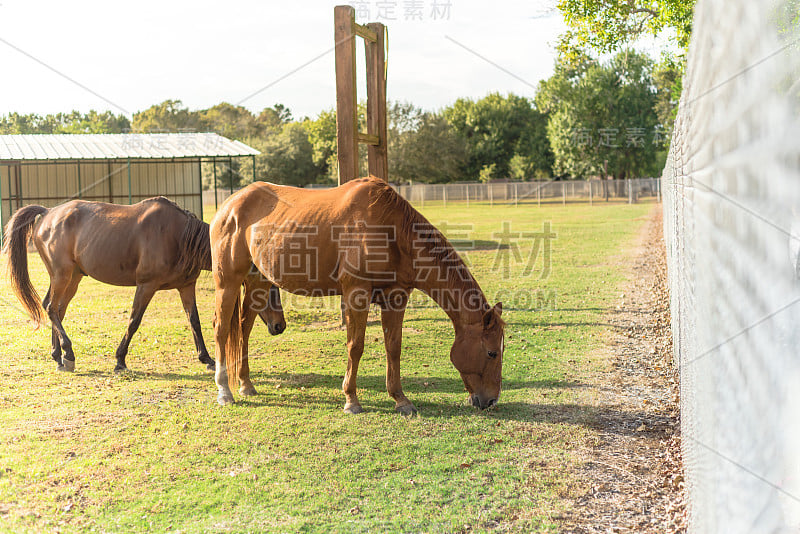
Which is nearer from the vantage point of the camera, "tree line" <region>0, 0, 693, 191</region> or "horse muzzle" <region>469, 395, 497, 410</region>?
"horse muzzle" <region>469, 395, 497, 410</region>

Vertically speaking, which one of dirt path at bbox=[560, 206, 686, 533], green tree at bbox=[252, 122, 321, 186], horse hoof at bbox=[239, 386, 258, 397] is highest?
green tree at bbox=[252, 122, 321, 186]

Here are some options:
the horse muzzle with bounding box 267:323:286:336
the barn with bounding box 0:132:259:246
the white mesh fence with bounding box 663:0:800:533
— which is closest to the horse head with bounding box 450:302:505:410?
the horse muzzle with bounding box 267:323:286:336

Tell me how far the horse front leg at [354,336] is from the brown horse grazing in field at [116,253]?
68.4 inches

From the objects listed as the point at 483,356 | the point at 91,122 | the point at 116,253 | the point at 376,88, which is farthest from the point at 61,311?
the point at 91,122

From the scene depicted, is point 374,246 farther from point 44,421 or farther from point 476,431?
Answer: point 44,421

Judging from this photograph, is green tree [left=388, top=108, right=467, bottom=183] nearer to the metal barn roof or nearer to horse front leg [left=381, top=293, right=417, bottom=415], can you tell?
the metal barn roof

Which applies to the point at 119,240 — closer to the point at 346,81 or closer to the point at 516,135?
the point at 346,81

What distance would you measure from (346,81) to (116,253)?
4023mm

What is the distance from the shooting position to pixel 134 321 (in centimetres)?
725

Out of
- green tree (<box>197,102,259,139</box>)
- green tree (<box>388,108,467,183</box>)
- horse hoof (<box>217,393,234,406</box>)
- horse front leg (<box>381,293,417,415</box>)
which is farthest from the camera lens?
green tree (<box>197,102,259,139</box>)

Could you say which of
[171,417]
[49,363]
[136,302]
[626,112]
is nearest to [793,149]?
[171,417]

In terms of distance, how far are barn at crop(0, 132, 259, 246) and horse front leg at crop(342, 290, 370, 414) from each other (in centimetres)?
1913

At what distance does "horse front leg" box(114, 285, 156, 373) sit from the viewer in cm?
713

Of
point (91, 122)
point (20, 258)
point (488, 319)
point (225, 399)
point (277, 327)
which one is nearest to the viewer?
point (488, 319)
